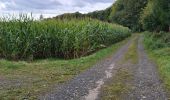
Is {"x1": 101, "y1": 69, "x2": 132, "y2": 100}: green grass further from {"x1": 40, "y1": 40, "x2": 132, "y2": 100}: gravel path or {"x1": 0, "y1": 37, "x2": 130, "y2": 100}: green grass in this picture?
{"x1": 0, "y1": 37, "x2": 130, "y2": 100}: green grass

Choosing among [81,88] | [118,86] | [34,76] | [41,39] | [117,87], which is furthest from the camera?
[41,39]

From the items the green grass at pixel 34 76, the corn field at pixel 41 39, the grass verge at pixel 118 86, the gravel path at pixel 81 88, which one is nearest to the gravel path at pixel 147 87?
the grass verge at pixel 118 86

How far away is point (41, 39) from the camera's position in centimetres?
2188

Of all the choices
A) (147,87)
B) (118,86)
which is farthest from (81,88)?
(147,87)

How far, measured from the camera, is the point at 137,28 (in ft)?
353

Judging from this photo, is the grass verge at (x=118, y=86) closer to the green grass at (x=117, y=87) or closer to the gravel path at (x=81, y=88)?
the green grass at (x=117, y=87)

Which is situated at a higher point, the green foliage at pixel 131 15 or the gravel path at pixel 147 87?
the green foliage at pixel 131 15

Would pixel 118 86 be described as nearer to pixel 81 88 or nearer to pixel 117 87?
pixel 117 87

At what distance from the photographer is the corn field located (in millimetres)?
20500

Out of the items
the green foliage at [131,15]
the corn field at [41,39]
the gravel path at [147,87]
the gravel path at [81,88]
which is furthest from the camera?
the green foliage at [131,15]

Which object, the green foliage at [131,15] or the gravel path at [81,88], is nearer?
the gravel path at [81,88]

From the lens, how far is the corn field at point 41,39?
20.5 m

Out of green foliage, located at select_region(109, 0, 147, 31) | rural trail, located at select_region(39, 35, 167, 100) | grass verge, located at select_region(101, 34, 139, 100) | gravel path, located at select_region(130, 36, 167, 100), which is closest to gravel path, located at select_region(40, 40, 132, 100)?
rural trail, located at select_region(39, 35, 167, 100)

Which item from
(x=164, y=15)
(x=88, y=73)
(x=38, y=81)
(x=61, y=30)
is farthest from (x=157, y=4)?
(x=38, y=81)
